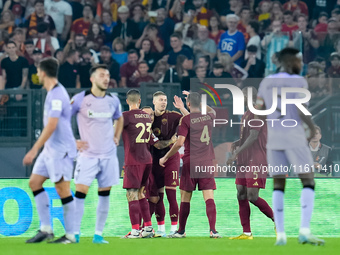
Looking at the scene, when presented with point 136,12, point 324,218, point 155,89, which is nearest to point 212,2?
point 136,12

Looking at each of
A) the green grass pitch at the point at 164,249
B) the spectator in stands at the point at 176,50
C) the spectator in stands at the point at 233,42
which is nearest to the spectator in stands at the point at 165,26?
the spectator in stands at the point at 176,50

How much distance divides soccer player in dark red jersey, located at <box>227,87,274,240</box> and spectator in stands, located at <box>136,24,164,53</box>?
6802 millimetres

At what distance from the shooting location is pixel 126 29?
18.9 m

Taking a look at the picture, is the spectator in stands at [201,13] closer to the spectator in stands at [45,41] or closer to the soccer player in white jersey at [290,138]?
the spectator in stands at [45,41]

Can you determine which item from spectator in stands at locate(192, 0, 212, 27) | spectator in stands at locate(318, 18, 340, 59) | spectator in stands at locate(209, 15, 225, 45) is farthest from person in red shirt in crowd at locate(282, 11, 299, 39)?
spectator in stands at locate(192, 0, 212, 27)

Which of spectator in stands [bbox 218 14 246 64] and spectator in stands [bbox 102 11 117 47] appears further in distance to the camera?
spectator in stands [bbox 102 11 117 47]

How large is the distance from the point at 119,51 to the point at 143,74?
1520mm

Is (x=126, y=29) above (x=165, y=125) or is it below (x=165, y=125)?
above

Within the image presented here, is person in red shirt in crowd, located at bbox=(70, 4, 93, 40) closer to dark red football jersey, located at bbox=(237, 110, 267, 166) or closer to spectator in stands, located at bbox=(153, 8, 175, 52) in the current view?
spectator in stands, located at bbox=(153, 8, 175, 52)

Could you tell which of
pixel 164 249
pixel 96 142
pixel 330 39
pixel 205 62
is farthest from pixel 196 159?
pixel 330 39

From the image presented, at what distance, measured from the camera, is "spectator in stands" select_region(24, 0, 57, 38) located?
61.8 feet

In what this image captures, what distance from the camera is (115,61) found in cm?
1780

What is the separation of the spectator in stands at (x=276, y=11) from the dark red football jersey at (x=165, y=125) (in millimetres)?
7012

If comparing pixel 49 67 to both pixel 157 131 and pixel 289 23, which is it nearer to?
pixel 157 131
